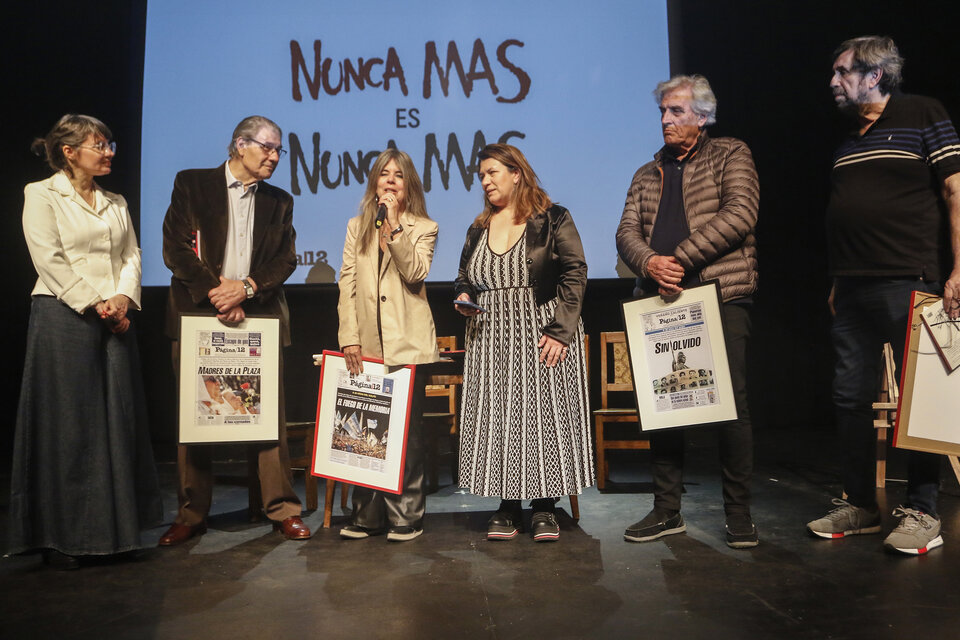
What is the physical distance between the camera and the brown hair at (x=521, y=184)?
2736 millimetres

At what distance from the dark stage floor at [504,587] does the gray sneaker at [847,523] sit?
5 cm

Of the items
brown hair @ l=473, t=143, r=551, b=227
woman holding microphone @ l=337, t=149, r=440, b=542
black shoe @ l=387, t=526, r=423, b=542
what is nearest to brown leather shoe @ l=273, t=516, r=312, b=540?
woman holding microphone @ l=337, t=149, r=440, b=542

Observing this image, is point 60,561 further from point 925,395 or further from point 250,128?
point 925,395

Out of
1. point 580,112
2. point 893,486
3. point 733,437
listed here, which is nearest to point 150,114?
point 580,112

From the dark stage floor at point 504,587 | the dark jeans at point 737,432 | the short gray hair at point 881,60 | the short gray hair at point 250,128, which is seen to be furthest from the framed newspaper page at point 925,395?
the short gray hair at point 250,128

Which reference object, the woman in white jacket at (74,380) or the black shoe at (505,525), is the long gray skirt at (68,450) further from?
the black shoe at (505,525)

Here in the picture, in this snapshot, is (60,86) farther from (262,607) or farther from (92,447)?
(262,607)

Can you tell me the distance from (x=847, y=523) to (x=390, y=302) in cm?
183

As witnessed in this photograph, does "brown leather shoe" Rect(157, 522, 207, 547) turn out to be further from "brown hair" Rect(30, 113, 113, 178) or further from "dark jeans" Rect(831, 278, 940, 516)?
"dark jeans" Rect(831, 278, 940, 516)

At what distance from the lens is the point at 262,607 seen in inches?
79.0

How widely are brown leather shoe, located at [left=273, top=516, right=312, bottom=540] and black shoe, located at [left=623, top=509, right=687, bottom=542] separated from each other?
3.97 feet

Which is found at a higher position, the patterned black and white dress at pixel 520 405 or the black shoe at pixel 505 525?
the patterned black and white dress at pixel 520 405

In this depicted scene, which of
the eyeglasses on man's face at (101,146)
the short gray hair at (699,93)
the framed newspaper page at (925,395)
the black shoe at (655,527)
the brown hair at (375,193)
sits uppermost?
the short gray hair at (699,93)

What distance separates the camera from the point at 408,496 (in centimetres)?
283
